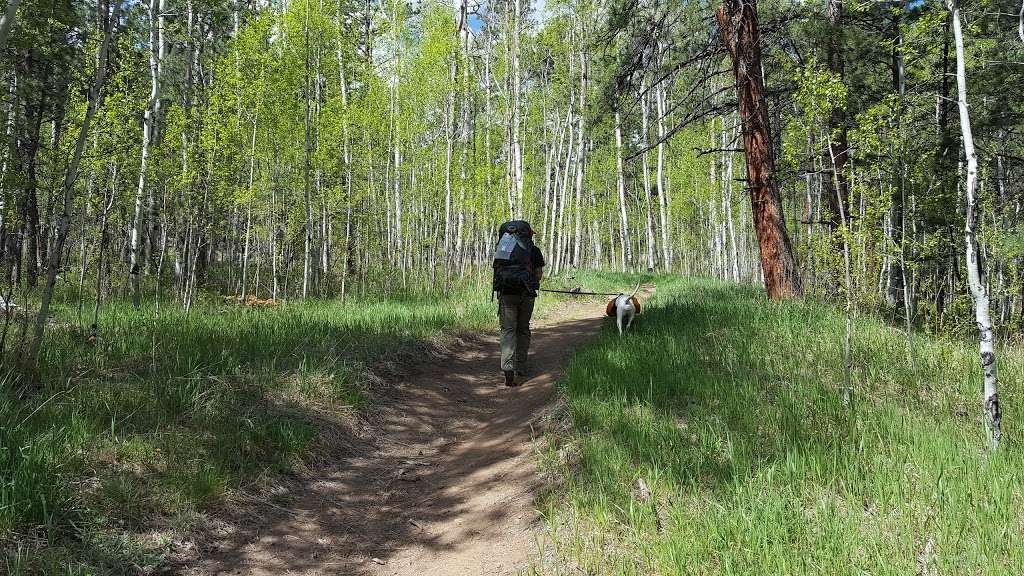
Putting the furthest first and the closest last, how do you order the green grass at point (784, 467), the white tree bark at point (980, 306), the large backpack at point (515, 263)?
1. the large backpack at point (515, 263)
2. the white tree bark at point (980, 306)
3. the green grass at point (784, 467)

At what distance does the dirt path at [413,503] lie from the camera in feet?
9.66

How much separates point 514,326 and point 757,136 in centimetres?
499

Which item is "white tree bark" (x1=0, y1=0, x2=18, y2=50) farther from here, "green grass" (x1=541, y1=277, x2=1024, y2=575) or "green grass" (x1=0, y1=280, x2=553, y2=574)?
"green grass" (x1=541, y1=277, x2=1024, y2=575)

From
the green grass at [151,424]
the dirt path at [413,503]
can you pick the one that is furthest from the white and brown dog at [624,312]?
the green grass at [151,424]

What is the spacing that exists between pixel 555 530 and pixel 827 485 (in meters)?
1.43

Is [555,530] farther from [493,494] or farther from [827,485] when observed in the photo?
[827,485]

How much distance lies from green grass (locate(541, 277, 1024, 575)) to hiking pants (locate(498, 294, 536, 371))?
1.36 meters

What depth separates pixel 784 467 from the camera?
9.09 ft

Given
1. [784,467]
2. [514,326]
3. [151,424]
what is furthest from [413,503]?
[514,326]

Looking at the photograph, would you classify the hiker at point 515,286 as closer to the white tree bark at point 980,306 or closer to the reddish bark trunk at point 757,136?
the reddish bark trunk at point 757,136

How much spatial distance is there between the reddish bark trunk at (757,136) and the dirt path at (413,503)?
15.6 ft

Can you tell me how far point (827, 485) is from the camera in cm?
262

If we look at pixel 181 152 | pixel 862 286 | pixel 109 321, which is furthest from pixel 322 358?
pixel 181 152

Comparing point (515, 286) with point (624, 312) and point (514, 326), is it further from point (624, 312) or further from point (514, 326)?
point (624, 312)
